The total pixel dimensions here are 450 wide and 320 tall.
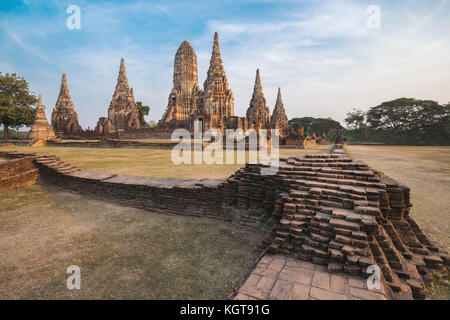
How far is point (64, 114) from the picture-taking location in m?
36.8

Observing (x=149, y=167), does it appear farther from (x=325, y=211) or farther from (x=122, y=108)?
(x=122, y=108)

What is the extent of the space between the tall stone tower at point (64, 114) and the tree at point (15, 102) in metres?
7.28

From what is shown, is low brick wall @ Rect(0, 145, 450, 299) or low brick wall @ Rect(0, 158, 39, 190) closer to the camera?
low brick wall @ Rect(0, 145, 450, 299)

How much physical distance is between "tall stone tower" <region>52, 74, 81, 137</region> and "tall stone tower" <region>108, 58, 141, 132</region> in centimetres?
574

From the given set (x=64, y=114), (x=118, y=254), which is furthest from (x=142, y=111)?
(x=118, y=254)

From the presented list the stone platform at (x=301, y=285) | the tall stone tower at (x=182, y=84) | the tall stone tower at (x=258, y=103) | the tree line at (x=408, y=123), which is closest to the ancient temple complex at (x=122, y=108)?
the tall stone tower at (x=182, y=84)

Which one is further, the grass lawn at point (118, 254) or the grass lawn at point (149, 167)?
the grass lawn at point (149, 167)

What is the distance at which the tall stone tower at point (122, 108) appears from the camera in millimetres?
37969

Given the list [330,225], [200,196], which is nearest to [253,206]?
[200,196]

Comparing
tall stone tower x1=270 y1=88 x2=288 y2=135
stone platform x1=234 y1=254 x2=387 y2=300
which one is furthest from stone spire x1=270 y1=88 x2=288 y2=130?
stone platform x1=234 y1=254 x2=387 y2=300

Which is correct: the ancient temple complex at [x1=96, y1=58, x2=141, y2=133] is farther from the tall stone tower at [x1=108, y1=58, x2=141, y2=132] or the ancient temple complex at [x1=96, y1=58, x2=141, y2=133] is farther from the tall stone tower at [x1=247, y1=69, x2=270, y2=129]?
the tall stone tower at [x1=247, y1=69, x2=270, y2=129]

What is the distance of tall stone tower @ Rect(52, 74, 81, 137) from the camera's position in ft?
119

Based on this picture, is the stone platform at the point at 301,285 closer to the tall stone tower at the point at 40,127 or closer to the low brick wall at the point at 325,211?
the low brick wall at the point at 325,211

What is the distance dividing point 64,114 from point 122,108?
9517 millimetres
